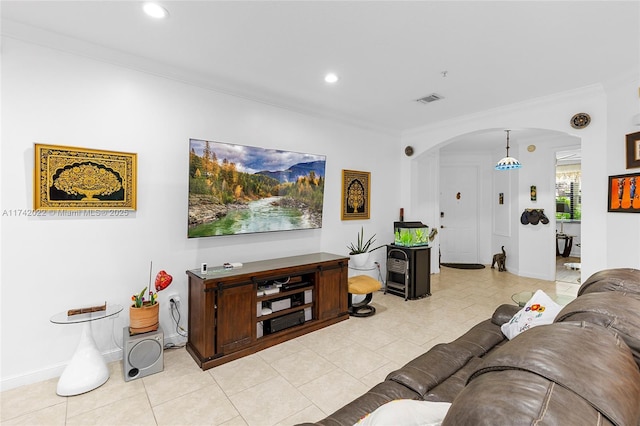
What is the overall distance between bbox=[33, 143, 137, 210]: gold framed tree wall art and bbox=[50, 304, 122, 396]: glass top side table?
86cm

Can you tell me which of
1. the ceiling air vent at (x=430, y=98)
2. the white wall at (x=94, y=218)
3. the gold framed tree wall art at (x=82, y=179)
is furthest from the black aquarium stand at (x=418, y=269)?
the gold framed tree wall art at (x=82, y=179)

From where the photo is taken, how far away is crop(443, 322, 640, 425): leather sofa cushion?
19.6 inches

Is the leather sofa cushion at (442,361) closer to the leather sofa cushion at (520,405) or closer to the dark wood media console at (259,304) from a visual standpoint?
the leather sofa cushion at (520,405)

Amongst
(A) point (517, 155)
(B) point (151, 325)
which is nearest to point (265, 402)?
(B) point (151, 325)

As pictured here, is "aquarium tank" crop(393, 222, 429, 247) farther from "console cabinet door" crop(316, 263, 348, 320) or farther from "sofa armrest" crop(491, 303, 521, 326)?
"sofa armrest" crop(491, 303, 521, 326)

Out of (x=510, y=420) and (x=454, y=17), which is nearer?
(x=510, y=420)

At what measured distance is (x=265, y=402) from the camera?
84.2 inches

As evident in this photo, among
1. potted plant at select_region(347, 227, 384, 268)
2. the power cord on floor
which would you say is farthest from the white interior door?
the power cord on floor

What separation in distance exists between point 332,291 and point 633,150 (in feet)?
10.8

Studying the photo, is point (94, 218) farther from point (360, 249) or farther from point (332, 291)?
point (360, 249)

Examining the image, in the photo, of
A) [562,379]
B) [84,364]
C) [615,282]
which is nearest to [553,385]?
[562,379]

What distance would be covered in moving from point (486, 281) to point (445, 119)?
3091 millimetres

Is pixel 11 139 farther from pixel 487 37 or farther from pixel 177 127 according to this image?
pixel 487 37

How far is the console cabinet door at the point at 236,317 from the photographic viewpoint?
2650 millimetres
